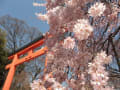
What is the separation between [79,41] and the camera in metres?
1.27

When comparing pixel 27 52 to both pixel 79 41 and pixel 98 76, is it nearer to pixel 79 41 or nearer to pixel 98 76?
pixel 79 41

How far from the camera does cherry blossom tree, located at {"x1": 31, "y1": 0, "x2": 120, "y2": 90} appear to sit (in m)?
1.08

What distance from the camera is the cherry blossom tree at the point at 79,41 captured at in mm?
1076

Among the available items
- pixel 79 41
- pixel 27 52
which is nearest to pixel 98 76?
pixel 79 41

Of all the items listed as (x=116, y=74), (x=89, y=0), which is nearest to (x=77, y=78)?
(x=116, y=74)

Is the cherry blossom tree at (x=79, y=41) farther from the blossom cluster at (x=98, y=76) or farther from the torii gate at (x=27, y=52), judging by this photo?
the torii gate at (x=27, y=52)

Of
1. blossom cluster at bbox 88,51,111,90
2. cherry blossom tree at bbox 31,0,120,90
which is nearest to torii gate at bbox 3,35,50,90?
cherry blossom tree at bbox 31,0,120,90

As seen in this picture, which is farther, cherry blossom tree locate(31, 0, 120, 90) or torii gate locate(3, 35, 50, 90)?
torii gate locate(3, 35, 50, 90)

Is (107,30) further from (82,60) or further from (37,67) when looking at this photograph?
(37,67)

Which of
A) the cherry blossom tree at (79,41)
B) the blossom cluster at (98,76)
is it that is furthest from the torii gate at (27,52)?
the blossom cluster at (98,76)

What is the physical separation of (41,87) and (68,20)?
789mm

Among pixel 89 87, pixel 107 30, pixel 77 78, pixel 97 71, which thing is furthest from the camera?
pixel 107 30

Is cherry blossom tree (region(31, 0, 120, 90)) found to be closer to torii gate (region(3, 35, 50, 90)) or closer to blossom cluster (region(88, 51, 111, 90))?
blossom cluster (region(88, 51, 111, 90))

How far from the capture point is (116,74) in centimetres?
141
